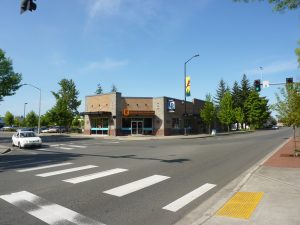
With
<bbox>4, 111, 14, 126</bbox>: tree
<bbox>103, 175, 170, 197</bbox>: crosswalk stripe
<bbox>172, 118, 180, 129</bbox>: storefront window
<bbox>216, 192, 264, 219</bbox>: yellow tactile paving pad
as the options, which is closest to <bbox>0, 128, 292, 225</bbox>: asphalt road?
<bbox>103, 175, 170, 197</bbox>: crosswalk stripe

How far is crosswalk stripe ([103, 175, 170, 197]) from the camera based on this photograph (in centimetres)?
852

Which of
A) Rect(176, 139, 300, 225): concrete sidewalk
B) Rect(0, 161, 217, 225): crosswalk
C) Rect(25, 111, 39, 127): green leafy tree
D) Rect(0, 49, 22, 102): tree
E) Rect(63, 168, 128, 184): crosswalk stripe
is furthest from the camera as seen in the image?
Rect(25, 111, 39, 127): green leafy tree

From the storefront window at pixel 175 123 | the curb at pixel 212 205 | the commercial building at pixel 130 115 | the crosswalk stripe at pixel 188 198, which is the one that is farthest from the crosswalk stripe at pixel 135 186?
the storefront window at pixel 175 123

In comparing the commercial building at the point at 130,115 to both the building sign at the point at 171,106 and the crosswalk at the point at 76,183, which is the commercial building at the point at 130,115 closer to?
the building sign at the point at 171,106

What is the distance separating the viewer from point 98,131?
154ft

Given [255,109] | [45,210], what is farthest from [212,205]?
[255,109]

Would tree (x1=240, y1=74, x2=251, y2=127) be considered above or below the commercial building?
above

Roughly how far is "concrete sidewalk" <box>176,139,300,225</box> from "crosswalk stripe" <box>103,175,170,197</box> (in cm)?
218

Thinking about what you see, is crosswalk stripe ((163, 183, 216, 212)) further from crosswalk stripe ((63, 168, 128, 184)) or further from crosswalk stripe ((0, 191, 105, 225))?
crosswalk stripe ((63, 168, 128, 184))

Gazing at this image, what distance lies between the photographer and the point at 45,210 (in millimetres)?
6734

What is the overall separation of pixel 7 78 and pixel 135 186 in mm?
38916

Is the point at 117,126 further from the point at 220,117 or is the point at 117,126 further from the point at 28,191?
the point at 28,191

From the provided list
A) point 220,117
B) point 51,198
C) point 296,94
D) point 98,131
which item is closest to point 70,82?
point 98,131

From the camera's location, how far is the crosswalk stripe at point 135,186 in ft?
27.9
